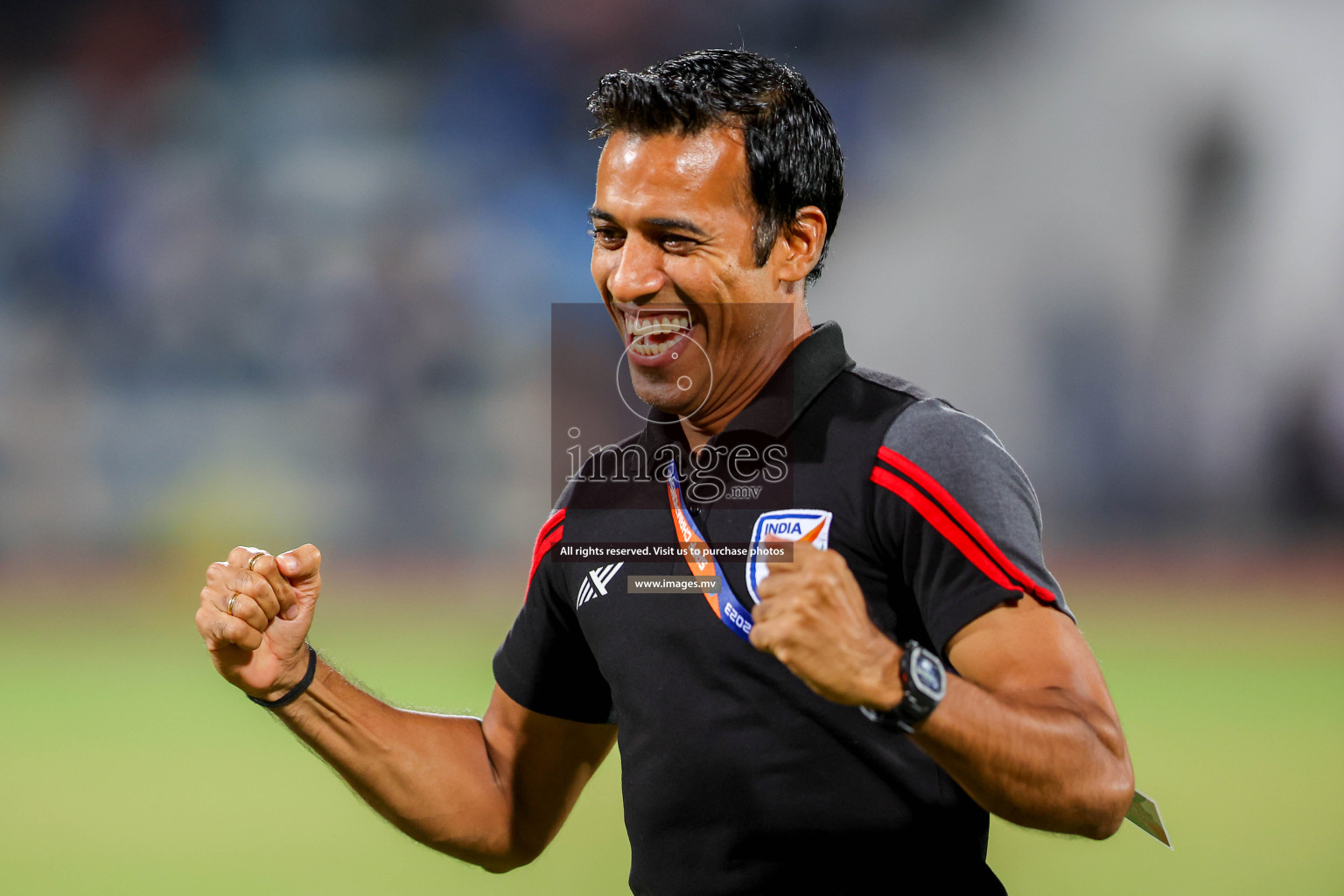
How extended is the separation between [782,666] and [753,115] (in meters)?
0.93

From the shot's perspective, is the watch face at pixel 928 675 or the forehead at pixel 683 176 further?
the forehead at pixel 683 176

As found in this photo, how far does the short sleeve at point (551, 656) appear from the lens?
2258 mm

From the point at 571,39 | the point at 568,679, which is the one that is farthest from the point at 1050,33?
the point at 568,679

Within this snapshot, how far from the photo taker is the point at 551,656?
228 centimetres

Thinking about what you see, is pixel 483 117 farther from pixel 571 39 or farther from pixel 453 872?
pixel 453 872

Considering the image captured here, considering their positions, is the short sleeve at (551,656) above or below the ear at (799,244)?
below

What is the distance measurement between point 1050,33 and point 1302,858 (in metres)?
9.42

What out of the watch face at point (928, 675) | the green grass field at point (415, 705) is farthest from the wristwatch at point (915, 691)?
the green grass field at point (415, 705)

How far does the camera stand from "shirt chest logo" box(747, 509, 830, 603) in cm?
184

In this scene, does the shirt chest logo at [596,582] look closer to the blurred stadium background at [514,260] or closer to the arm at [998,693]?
the arm at [998,693]

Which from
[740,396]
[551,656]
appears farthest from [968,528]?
[551,656]

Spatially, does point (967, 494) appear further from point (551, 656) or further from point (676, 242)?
point (551, 656)

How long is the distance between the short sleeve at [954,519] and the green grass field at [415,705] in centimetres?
291

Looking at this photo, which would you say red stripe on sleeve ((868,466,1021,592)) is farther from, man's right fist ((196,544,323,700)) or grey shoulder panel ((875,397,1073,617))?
man's right fist ((196,544,323,700))
